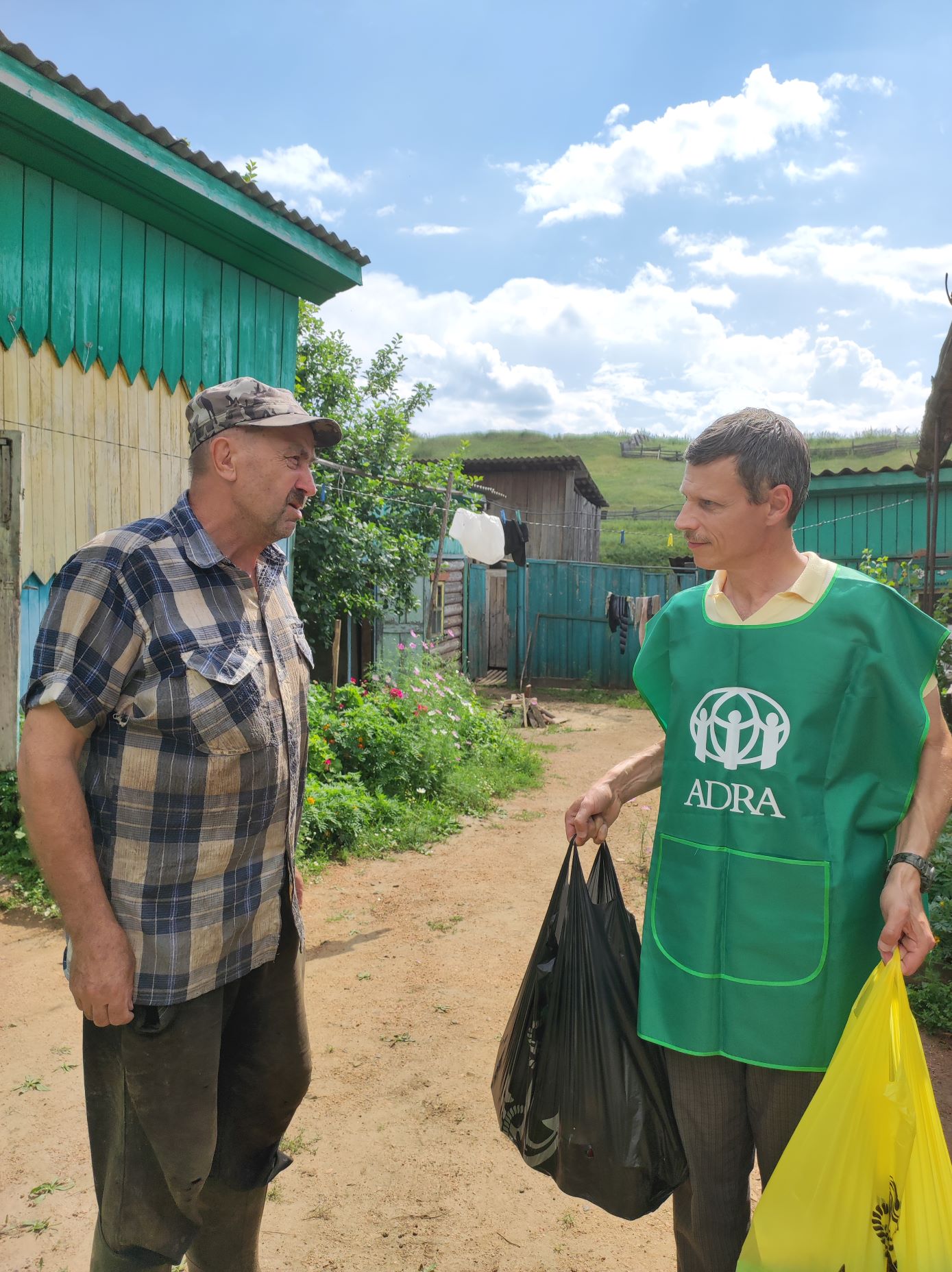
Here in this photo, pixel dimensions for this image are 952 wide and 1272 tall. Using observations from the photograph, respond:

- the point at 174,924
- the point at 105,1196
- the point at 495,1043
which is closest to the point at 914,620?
the point at 174,924

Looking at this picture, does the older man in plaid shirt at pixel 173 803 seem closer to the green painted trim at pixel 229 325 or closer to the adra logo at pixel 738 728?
the adra logo at pixel 738 728

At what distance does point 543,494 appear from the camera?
1889 cm

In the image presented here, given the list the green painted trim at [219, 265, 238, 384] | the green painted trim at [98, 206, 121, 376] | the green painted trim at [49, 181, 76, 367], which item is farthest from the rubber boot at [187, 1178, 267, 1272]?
the green painted trim at [219, 265, 238, 384]

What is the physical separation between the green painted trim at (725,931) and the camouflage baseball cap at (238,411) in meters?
1.19

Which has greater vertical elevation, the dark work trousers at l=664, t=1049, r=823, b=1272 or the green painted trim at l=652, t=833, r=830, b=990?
the green painted trim at l=652, t=833, r=830, b=990

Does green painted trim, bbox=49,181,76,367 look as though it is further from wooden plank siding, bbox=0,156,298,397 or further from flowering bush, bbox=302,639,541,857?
flowering bush, bbox=302,639,541,857

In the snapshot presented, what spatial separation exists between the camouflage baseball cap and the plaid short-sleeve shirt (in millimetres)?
214

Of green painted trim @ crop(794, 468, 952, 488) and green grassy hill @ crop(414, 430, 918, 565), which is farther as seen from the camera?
green grassy hill @ crop(414, 430, 918, 565)

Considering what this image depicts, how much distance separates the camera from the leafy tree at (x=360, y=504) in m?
8.57

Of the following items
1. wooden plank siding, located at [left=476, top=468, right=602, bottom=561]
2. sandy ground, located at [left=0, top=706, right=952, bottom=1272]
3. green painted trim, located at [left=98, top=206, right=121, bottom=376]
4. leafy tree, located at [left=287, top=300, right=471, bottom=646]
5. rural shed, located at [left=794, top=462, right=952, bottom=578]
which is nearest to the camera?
sandy ground, located at [left=0, top=706, right=952, bottom=1272]

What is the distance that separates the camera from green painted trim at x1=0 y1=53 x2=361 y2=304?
4.02 metres

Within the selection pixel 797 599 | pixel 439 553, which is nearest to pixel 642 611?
pixel 439 553

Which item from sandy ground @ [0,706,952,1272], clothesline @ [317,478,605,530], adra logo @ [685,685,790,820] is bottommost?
sandy ground @ [0,706,952,1272]

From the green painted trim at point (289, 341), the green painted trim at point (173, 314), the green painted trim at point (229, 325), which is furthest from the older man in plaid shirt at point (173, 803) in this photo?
the green painted trim at point (289, 341)
